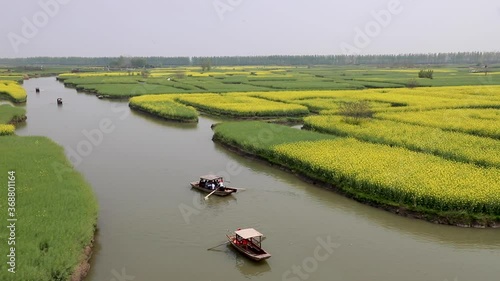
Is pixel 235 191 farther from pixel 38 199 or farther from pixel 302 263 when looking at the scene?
pixel 38 199

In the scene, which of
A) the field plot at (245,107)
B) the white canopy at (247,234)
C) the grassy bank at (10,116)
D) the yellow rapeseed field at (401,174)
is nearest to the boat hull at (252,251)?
the white canopy at (247,234)

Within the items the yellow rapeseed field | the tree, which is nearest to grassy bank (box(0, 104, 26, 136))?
the yellow rapeseed field

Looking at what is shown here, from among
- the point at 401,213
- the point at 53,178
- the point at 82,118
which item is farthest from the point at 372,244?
the point at 82,118

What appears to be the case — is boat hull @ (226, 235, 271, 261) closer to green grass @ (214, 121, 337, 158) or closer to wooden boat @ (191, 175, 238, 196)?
wooden boat @ (191, 175, 238, 196)

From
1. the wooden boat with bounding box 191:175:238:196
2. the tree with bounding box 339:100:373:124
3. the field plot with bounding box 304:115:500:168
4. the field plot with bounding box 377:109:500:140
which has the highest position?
the tree with bounding box 339:100:373:124

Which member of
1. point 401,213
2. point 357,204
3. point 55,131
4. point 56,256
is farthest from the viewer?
point 55,131

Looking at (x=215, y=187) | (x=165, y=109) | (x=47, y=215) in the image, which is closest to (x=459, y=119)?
(x=215, y=187)
